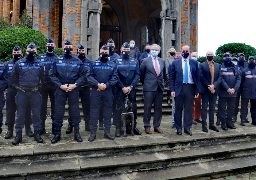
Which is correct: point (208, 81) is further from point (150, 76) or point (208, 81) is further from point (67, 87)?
point (67, 87)

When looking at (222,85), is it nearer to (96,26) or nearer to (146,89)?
(146,89)

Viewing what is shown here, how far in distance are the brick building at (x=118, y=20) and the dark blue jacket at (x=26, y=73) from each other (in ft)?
17.0

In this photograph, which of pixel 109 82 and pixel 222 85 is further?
pixel 222 85

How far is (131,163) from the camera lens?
4098 millimetres

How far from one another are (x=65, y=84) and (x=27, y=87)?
0.74 metres

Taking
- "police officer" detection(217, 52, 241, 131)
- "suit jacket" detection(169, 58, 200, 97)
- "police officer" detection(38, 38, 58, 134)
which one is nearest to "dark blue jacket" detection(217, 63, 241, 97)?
"police officer" detection(217, 52, 241, 131)

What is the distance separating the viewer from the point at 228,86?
6012 millimetres

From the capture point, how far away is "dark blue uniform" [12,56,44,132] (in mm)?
4586

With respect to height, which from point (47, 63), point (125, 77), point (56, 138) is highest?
point (47, 63)

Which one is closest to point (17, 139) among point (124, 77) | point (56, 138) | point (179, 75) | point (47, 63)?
point (56, 138)

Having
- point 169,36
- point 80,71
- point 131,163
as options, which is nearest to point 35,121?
point 80,71

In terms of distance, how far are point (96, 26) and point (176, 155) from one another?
697 centimetres

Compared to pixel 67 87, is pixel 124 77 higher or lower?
higher

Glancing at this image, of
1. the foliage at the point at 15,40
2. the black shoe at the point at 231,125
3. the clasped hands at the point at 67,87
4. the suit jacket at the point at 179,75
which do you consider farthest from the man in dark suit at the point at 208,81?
the foliage at the point at 15,40
